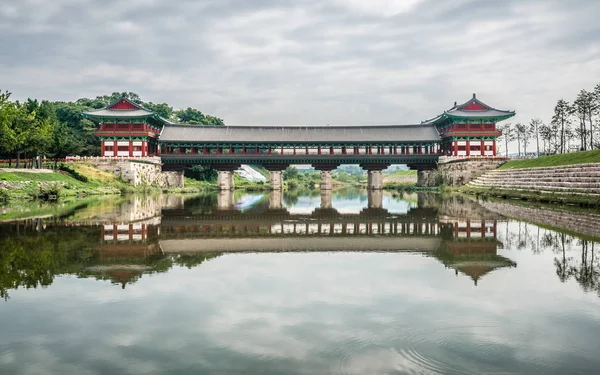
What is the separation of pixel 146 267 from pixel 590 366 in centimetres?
970

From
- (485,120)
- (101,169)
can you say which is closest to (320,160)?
(485,120)

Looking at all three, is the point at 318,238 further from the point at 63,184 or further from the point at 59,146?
the point at 59,146

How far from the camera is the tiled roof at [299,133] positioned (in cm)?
7312

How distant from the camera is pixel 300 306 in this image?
8133mm

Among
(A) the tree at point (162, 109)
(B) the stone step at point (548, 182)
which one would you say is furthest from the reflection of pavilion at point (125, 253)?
(A) the tree at point (162, 109)

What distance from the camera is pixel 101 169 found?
62.1 metres

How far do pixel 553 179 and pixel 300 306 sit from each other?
37.2 m

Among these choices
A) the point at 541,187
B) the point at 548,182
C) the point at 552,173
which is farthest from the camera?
the point at 552,173

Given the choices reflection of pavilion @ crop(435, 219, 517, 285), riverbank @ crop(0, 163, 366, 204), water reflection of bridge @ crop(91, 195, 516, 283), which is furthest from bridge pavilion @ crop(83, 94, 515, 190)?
reflection of pavilion @ crop(435, 219, 517, 285)

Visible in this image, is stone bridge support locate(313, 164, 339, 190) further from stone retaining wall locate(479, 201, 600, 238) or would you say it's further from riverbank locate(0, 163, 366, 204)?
stone retaining wall locate(479, 201, 600, 238)

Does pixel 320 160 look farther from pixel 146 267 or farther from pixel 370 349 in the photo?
pixel 370 349

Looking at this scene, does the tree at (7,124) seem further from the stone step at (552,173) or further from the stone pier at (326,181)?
the stone step at (552,173)

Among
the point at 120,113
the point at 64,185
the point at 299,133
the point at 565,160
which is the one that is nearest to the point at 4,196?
the point at 64,185

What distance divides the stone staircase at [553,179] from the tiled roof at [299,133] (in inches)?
869
